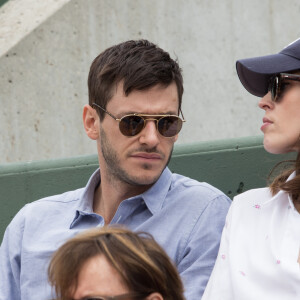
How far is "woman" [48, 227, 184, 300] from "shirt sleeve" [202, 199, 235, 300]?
377mm

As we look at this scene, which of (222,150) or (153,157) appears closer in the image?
(153,157)

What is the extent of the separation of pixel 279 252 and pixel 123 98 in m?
0.84

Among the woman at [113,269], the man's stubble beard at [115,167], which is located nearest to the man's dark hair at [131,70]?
the man's stubble beard at [115,167]

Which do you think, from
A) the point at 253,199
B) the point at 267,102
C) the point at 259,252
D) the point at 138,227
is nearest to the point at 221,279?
the point at 259,252

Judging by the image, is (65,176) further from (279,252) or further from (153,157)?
(279,252)

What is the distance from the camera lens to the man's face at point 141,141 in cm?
267

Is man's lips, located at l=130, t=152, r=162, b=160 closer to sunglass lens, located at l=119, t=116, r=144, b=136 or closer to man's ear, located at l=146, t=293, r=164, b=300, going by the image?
sunglass lens, located at l=119, t=116, r=144, b=136

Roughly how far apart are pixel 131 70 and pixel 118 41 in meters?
1.94

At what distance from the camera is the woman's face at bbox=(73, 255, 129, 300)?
71.1 inches

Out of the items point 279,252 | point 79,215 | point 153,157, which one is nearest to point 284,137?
point 279,252

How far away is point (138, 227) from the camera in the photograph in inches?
104

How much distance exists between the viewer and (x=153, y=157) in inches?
105

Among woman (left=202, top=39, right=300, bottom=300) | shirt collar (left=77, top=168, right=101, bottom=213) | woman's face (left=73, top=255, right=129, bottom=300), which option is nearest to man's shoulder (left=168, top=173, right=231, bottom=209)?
woman (left=202, top=39, right=300, bottom=300)

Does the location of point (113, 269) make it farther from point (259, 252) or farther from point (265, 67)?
point (265, 67)
